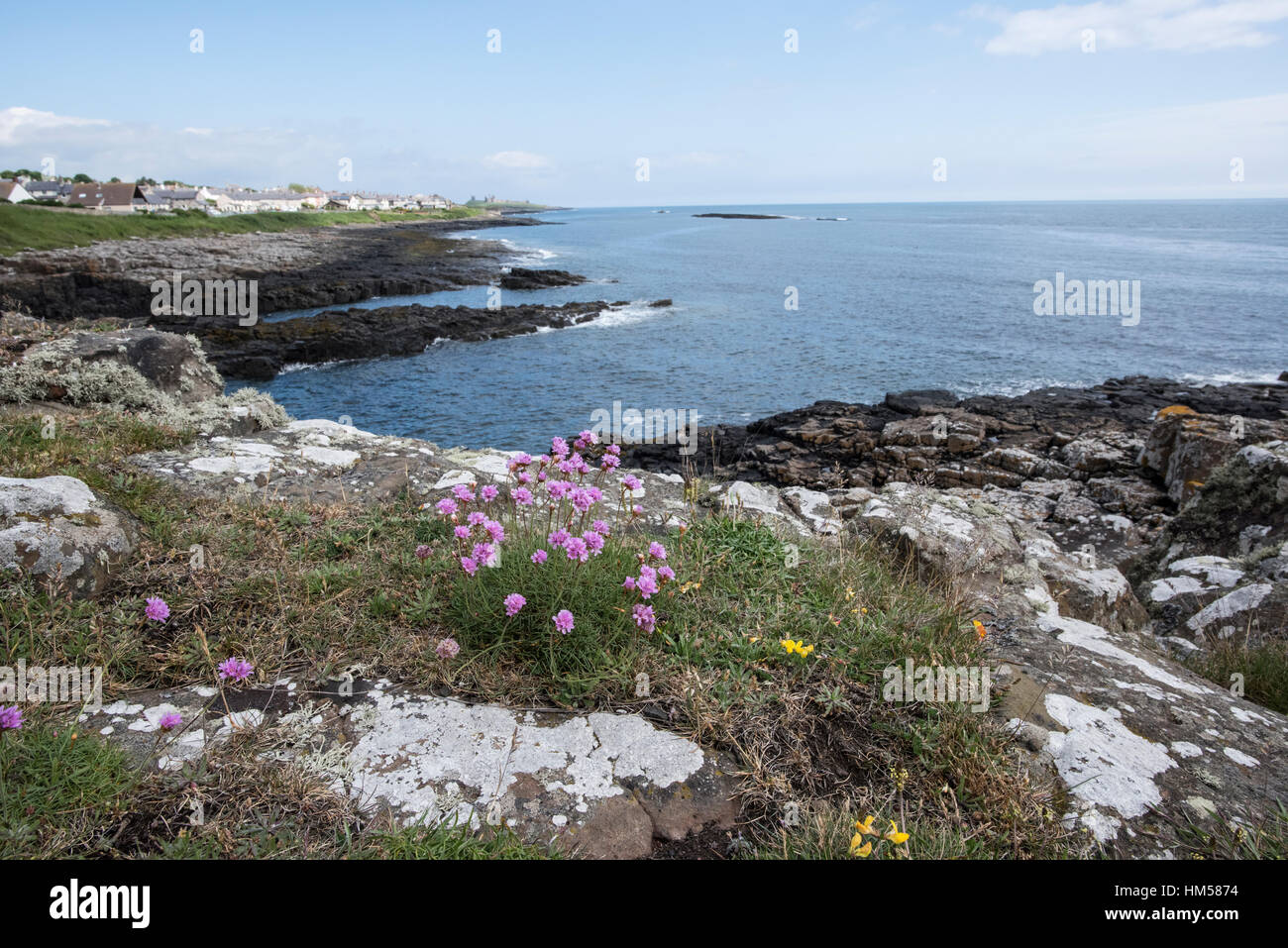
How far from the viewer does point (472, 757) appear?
2.68 metres

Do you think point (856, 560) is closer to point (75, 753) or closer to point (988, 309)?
point (75, 753)

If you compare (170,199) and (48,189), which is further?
(48,189)

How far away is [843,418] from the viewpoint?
62.1 feet

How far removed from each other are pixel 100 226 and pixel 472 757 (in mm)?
65634

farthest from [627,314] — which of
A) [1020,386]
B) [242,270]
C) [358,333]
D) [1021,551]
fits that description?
[1021,551]

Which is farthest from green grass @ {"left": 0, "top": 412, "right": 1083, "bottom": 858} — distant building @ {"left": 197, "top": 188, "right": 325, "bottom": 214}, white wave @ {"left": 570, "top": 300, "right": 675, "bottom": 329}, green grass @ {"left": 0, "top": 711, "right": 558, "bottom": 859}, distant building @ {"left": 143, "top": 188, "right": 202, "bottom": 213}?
distant building @ {"left": 197, "top": 188, "right": 325, "bottom": 214}

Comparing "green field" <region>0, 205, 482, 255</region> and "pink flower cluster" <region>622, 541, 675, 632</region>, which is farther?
"green field" <region>0, 205, 482, 255</region>

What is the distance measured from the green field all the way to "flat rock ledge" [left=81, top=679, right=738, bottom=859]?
5269cm

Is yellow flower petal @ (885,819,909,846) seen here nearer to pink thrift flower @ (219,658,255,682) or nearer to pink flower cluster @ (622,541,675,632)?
pink flower cluster @ (622,541,675,632)

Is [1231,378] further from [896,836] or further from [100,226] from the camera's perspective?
[100,226]

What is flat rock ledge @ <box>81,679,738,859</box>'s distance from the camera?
2434 millimetres

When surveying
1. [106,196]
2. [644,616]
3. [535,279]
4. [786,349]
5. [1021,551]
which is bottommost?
[1021,551]

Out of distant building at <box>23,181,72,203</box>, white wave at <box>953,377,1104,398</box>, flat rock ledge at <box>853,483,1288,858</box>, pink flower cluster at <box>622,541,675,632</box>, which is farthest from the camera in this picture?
distant building at <box>23,181,72,203</box>

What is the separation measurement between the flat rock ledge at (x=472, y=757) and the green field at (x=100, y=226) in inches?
2074
